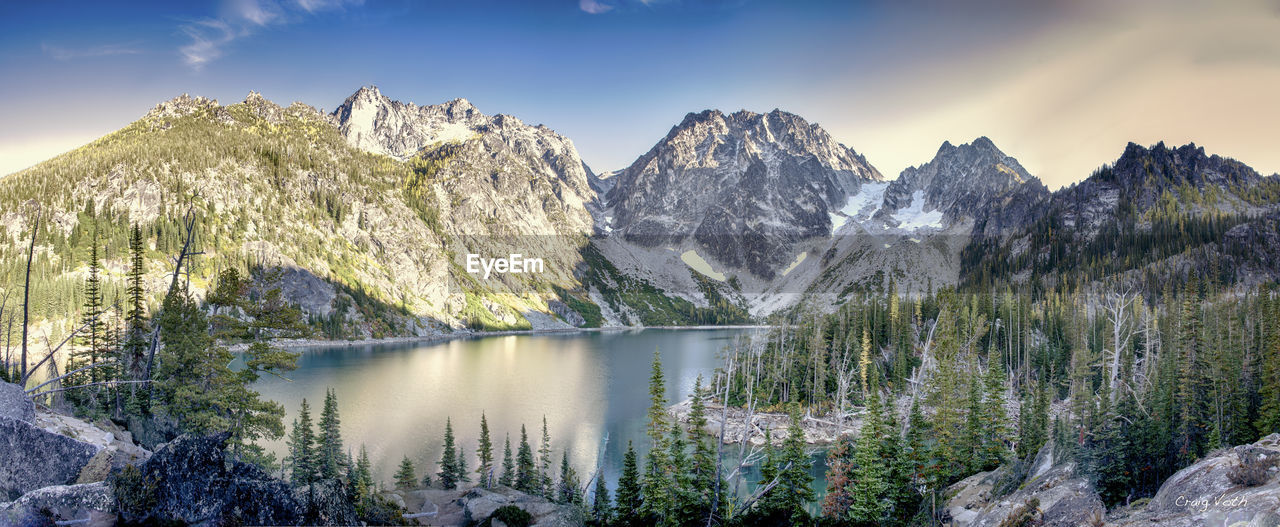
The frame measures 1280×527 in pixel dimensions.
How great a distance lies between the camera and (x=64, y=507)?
12.5 metres

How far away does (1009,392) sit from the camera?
303ft

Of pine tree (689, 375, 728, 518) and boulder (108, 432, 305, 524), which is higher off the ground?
boulder (108, 432, 305, 524)

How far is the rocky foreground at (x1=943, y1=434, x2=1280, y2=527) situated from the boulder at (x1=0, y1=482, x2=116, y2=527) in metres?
28.6

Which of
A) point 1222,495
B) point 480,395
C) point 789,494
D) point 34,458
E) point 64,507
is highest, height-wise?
point 34,458

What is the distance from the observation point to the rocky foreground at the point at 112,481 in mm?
12602

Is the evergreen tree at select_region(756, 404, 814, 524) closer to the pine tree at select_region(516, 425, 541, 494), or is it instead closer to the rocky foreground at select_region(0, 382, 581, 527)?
the pine tree at select_region(516, 425, 541, 494)

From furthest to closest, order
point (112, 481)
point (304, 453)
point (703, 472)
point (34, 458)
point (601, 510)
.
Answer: point (304, 453), point (601, 510), point (703, 472), point (112, 481), point (34, 458)

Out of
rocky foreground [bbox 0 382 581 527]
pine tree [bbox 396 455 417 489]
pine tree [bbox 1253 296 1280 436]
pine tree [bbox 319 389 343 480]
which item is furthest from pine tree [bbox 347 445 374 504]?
pine tree [bbox 1253 296 1280 436]

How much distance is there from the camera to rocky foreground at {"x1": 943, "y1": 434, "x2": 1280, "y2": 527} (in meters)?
16.3

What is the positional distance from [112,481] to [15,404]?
340 centimetres

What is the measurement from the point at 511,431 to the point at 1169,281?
620 ft

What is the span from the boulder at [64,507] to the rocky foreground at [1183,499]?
2856cm

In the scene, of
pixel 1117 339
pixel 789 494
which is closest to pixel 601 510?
pixel 789 494

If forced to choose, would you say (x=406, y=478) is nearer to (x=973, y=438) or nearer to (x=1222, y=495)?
(x=1222, y=495)
